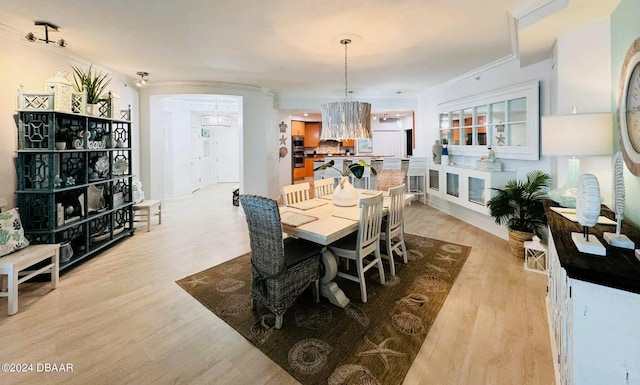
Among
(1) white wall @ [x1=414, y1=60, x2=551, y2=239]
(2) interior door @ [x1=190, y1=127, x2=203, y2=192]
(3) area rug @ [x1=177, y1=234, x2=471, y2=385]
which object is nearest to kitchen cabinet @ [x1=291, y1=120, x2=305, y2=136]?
(2) interior door @ [x1=190, y1=127, x2=203, y2=192]

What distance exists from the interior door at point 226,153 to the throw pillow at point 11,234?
7.85 meters

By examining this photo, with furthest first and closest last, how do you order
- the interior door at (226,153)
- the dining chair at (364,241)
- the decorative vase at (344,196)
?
the interior door at (226,153), the decorative vase at (344,196), the dining chair at (364,241)

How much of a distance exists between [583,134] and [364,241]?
1766mm

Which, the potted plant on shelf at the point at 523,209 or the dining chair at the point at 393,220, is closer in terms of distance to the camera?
the dining chair at the point at 393,220

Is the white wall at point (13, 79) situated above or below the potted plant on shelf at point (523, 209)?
above

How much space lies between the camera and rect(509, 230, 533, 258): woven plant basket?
350cm

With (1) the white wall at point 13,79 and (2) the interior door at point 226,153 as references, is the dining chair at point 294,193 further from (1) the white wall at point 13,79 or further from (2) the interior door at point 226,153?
(2) the interior door at point 226,153

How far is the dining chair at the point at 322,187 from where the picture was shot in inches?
156

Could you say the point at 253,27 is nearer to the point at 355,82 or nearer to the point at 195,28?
the point at 195,28

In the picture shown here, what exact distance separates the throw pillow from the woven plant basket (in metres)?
5.17

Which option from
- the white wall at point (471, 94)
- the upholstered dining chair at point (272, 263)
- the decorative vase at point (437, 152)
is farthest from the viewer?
the decorative vase at point (437, 152)

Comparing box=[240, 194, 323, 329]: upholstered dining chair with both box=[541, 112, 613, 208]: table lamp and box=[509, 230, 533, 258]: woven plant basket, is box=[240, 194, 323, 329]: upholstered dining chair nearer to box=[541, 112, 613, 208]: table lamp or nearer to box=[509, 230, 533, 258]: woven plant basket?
box=[541, 112, 613, 208]: table lamp

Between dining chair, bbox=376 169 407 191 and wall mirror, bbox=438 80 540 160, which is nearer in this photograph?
wall mirror, bbox=438 80 540 160

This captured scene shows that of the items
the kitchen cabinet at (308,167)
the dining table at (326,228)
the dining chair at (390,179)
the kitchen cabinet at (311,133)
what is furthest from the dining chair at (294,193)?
the kitchen cabinet at (311,133)
